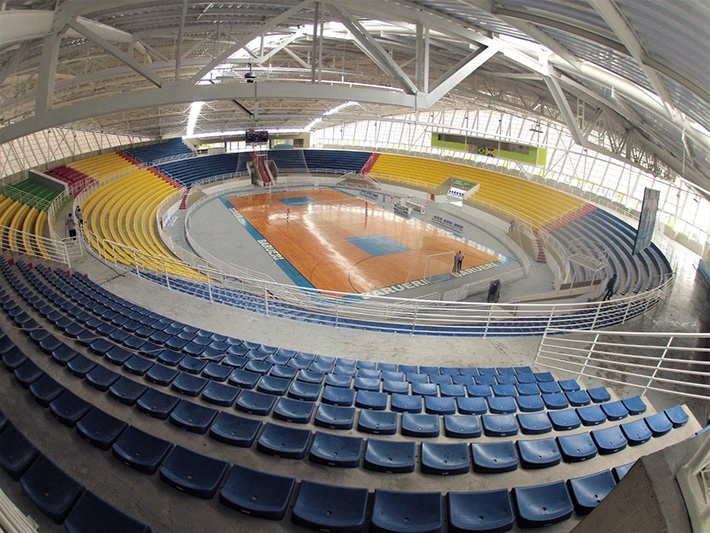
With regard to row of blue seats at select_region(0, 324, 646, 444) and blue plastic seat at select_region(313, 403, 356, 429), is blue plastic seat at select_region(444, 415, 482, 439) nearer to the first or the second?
row of blue seats at select_region(0, 324, 646, 444)

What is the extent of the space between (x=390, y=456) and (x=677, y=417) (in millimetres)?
3569

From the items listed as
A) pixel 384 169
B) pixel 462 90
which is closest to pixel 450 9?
pixel 462 90

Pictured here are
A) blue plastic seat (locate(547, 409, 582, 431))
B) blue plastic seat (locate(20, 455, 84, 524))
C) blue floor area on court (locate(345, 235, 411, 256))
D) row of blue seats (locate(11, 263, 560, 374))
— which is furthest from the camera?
blue floor area on court (locate(345, 235, 411, 256))

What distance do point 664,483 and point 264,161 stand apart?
39609mm

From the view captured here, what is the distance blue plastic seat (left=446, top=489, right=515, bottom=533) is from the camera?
329 centimetres

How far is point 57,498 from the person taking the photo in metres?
3.35

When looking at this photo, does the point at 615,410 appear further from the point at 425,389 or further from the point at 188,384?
the point at 188,384

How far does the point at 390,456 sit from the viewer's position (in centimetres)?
431

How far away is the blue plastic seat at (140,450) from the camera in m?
3.94

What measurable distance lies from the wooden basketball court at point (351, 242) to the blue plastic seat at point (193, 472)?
1343cm

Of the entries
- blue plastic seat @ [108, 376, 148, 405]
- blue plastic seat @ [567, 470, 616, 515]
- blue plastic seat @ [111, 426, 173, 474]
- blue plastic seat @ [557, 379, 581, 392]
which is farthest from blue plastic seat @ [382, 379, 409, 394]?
blue plastic seat @ [108, 376, 148, 405]

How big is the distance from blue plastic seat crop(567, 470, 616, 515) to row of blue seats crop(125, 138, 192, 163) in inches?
1390

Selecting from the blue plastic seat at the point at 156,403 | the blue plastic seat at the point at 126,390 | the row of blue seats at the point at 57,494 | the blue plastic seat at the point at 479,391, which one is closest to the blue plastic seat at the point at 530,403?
the blue plastic seat at the point at 479,391

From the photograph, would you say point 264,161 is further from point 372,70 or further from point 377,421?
point 377,421
